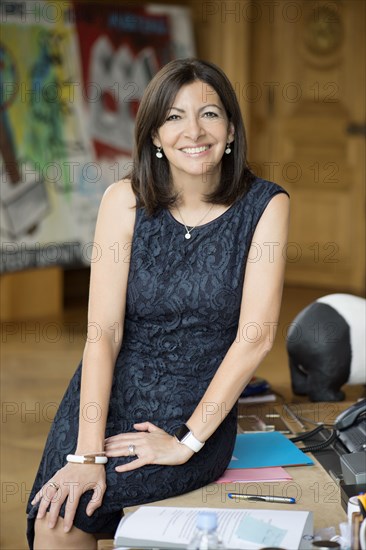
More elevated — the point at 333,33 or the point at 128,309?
the point at 333,33

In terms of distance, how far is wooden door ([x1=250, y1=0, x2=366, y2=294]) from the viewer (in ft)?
20.4

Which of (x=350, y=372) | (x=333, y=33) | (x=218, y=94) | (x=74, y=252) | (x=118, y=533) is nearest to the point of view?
(x=118, y=533)

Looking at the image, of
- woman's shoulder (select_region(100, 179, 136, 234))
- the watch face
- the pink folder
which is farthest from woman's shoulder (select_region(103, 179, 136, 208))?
the pink folder

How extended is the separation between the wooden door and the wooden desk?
412cm

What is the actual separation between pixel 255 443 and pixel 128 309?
533 millimetres

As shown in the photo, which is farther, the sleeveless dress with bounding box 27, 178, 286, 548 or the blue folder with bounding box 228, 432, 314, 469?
the blue folder with bounding box 228, 432, 314, 469

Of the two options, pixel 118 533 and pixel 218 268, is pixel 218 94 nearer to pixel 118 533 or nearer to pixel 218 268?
pixel 218 268

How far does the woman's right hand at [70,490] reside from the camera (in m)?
1.97

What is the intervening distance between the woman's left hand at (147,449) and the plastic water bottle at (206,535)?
55cm

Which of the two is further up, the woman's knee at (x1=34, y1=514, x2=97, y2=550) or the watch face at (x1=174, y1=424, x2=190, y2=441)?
the watch face at (x1=174, y1=424, x2=190, y2=441)

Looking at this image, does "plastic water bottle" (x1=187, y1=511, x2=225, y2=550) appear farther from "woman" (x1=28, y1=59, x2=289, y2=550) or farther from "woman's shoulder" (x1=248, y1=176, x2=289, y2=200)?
"woman's shoulder" (x1=248, y1=176, x2=289, y2=200)

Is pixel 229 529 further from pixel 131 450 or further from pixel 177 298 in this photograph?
pixel 177 298

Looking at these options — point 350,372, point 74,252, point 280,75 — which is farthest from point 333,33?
point 350,372

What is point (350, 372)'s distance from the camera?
3.03 meters
